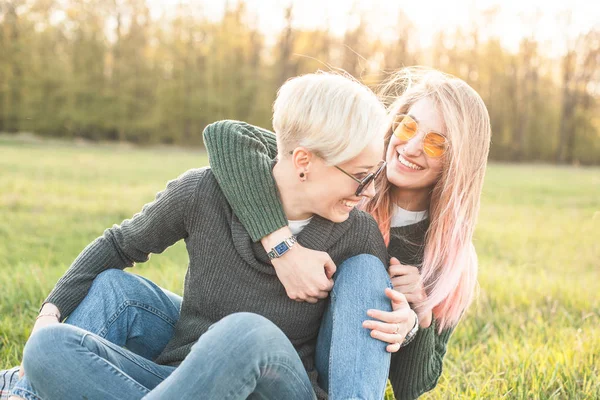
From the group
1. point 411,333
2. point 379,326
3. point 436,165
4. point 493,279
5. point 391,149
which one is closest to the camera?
point 379,326

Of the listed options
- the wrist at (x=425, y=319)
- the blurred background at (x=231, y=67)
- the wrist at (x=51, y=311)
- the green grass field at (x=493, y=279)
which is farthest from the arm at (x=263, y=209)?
the blurred background at (x=231, y=67)

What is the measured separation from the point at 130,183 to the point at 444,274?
992cm

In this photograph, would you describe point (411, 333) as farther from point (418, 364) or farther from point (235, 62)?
point (235, 62)

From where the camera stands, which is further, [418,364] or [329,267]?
[418,364]

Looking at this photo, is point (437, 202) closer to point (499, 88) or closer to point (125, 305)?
point (125, 305)

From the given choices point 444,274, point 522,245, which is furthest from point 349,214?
point 522,245

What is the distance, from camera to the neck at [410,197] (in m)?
2.86

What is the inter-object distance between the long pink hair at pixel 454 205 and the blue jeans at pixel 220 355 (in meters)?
0.38

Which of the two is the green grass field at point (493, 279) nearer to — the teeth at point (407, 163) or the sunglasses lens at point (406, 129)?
the teeth at point (407, 163)

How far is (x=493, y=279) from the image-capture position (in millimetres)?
5133

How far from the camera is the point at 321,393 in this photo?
2268mm

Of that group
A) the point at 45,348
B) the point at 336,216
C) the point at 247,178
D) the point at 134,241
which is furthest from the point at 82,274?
the point at 336,216

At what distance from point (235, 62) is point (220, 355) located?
1517 inches

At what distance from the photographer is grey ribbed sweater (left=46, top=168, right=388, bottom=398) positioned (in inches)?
91.0
